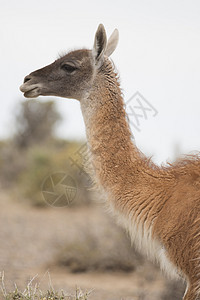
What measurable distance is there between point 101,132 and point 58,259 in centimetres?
570

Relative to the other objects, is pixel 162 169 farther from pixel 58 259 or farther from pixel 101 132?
pixel 58 259

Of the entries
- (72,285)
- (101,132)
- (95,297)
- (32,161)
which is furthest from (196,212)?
(32,161)

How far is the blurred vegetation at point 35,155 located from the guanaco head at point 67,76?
611cm

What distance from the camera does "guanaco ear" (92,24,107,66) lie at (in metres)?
4.23

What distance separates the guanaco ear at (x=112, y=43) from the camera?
4.87 metres

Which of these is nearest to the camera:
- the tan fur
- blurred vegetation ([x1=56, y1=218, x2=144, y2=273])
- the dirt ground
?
the tan fur

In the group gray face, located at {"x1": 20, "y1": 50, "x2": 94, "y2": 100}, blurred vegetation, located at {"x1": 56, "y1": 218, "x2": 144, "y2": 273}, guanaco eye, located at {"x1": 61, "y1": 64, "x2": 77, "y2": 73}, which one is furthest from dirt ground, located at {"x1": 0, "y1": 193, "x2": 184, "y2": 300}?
guanaco eye, located at {"x1": 61, "y1": 64, "x2": 77, "y2": 73}

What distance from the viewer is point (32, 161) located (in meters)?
19.6

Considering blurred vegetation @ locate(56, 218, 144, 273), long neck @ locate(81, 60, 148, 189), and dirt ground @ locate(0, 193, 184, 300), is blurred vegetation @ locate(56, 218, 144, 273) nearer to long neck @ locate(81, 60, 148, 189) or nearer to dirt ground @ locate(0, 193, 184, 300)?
dirt ground @ locate(0, 193, 184, 300)

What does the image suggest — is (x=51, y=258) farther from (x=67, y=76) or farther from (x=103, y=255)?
(x=67, y=76)

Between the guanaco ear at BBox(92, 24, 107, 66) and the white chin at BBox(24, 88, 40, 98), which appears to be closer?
the guanaco ear at BBox(92, 24, 107, 66)

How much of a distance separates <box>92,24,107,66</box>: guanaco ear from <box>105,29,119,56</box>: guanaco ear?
0.46m

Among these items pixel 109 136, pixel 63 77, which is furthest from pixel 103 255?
pixel 109 136

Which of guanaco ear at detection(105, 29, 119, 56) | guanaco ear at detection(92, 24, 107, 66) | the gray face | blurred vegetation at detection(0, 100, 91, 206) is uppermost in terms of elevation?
guanaco ear at detection(105, 29, 119, 56)
